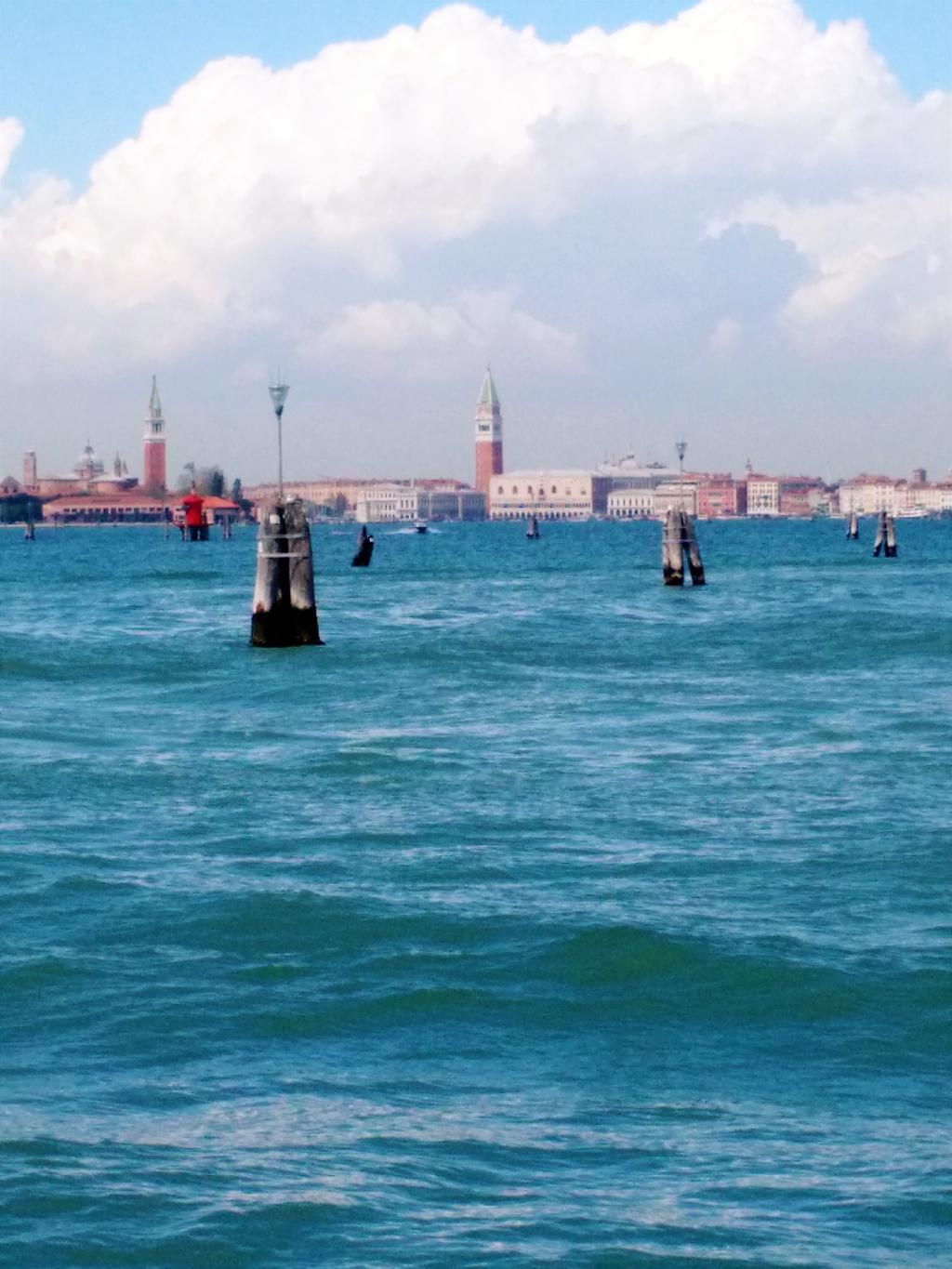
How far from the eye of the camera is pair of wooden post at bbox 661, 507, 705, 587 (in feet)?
140

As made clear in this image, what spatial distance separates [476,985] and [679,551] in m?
36.6

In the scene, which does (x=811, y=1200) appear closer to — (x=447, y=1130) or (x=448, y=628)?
(x=447, y=1130)

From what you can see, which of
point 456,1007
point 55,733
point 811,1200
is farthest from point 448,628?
point 811,1200

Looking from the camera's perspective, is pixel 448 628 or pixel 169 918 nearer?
pixel 169 918

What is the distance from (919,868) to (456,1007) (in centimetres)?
322

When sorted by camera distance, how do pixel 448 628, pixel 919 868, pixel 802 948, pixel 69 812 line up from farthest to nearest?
pixel 448 628 < pixel 69 812 < pixel 919 868 < pixel 802 948

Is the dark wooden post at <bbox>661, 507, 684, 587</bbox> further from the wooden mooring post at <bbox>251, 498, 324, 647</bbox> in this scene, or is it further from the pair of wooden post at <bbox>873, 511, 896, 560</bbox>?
the pair of wooden post at <bbox>873, 511, 896, 560</bbox>

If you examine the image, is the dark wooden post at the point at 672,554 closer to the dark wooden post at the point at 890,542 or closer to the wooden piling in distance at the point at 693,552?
the wooden piling in distance at the point at 693,552

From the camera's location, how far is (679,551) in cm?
4412

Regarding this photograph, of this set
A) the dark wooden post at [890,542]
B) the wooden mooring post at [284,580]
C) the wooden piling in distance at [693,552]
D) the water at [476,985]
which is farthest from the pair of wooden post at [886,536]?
the water at [476,985]

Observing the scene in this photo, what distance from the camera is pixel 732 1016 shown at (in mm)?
7570

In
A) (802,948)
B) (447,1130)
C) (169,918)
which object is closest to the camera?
(447,1130)

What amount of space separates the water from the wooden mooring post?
4.95 m

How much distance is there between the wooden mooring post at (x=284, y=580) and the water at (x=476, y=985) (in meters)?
4.95
